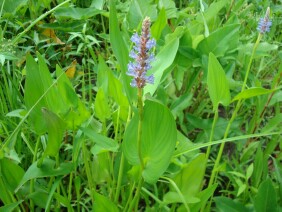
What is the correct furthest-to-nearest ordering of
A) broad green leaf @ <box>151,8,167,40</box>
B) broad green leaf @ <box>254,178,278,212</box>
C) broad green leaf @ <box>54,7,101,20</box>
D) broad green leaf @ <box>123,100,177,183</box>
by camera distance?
broad green leaf @ <box>54,7,101,20</box>, broad green leaf @ <box>151,8,167,40</box>, broad green leaf @ <box>254,178,278,212</box>, broad green leaf @ <box>123,100,177,183</box>

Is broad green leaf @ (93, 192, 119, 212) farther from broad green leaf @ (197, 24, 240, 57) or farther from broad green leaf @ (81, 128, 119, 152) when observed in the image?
broad green leaf @ (197, 24, 240, 57)

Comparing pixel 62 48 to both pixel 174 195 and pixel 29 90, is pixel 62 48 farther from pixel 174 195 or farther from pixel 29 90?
pixel 174 195

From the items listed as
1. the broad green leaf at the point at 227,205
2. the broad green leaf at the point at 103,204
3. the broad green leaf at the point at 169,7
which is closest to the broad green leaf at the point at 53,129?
the broad green leaf at the point at 103,204

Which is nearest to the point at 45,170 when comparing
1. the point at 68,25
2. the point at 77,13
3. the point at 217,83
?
the point at 217,83

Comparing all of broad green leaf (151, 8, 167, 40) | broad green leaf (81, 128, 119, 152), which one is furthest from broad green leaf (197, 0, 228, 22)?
broad green leaf (81, 128, 119, 152)

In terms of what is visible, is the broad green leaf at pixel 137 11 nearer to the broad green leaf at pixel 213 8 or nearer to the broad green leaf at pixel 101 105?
the broad green leaf at pixel 213 8

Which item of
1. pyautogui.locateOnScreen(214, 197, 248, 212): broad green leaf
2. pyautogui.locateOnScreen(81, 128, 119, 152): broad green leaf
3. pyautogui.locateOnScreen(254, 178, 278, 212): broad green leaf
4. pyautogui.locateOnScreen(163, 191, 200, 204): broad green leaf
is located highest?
pyautogui.locateOnScreen(81, 128, 119, 152): broad green leaf

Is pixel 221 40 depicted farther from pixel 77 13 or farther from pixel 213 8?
pixel 77 13

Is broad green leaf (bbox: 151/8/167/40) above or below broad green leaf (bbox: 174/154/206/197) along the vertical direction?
above
